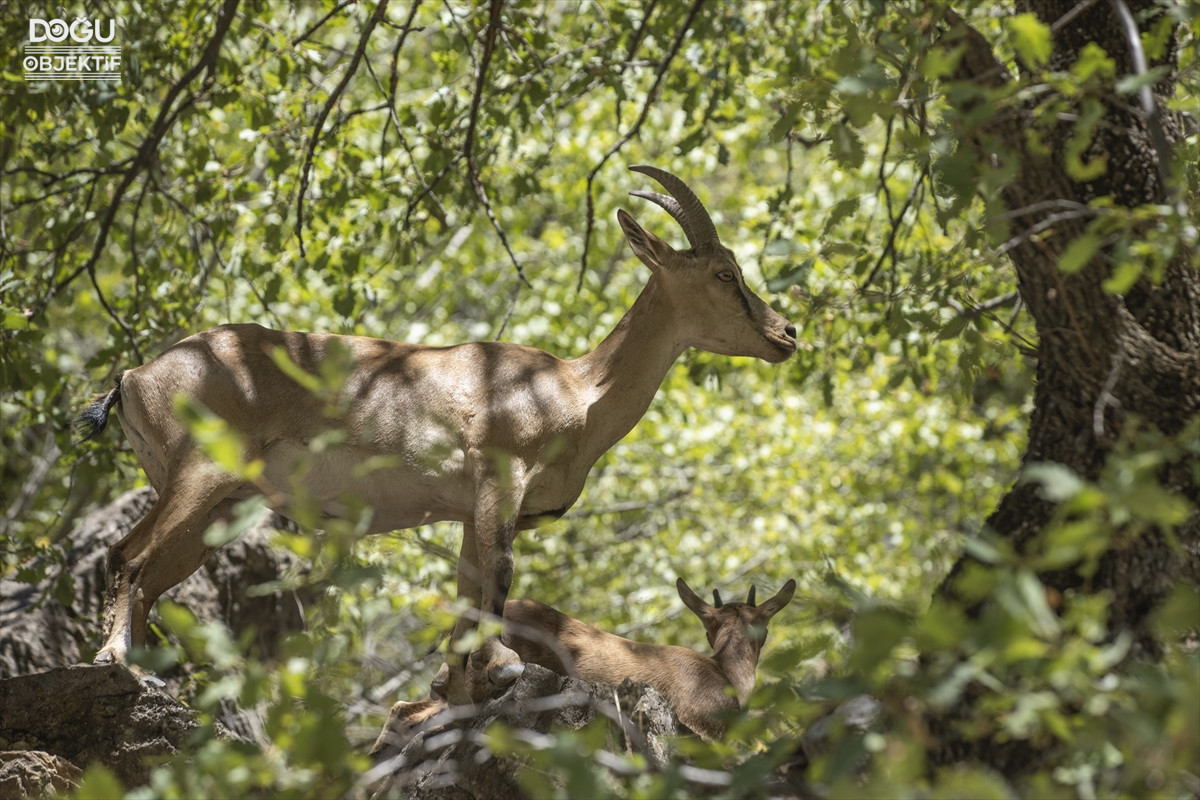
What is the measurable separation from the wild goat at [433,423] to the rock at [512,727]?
9.6 inches

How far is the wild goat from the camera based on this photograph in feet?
17.5

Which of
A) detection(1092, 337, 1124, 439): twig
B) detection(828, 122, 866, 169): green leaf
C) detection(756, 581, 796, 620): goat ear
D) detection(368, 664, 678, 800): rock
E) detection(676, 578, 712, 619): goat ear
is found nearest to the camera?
detection(1092, 337, 1124, 439): twig

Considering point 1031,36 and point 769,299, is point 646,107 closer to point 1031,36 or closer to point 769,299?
point 769,299

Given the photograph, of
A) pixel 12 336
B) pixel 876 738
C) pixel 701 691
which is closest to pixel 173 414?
pixel 12 336

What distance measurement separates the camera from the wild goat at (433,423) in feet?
17.5

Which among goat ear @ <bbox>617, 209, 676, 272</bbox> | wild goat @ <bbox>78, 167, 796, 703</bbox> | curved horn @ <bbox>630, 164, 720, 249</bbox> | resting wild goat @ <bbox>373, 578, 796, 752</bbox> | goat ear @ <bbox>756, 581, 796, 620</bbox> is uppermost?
curved horn @ <bbox>630, 164, 720, 249</bbox>

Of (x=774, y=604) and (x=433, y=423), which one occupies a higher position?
(x=433, y=423)

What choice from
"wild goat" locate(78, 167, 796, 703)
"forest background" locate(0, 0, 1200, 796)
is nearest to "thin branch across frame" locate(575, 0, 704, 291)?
"forest background" locate(0, 0, 1200, 796)

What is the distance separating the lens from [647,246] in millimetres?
5973

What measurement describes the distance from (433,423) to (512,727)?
130 centimetres

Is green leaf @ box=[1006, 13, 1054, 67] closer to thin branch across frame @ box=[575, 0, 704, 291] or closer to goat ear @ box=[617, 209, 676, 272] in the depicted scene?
goat ear @ box=[617, 209, 676, 272]

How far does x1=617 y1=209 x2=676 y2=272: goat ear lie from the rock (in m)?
2.04

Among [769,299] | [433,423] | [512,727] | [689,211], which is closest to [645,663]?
[512,727]

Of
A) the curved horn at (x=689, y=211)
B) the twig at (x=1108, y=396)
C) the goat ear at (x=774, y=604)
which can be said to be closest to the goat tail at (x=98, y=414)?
the curved horn at (x=689, y=211)
